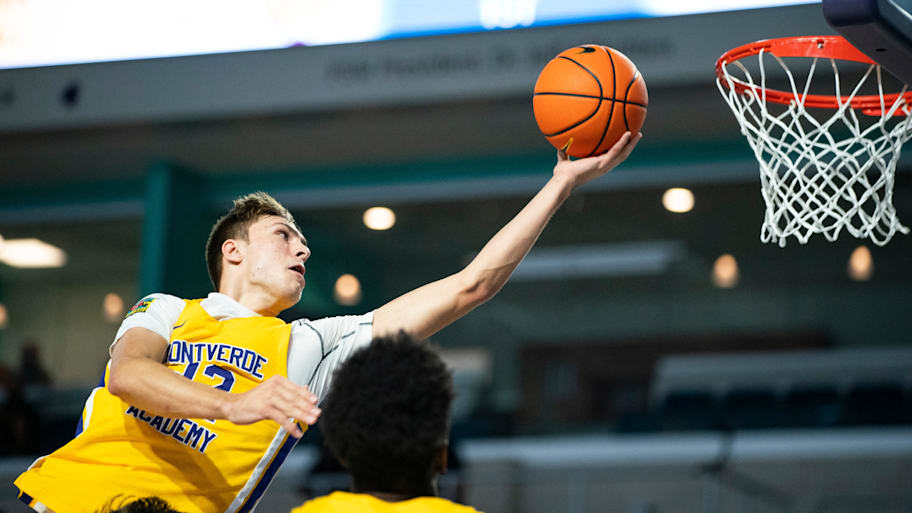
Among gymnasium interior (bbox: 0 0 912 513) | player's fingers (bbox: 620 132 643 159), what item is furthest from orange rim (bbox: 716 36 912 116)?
gymnasium interior (bbox: 0 0 912 513)

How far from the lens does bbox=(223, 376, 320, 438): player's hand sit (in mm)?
2053

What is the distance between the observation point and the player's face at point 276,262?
295 cm

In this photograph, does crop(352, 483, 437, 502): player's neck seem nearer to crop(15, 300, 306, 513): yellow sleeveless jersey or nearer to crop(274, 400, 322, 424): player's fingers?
crop(274, 400, 322, 424): player's fingers

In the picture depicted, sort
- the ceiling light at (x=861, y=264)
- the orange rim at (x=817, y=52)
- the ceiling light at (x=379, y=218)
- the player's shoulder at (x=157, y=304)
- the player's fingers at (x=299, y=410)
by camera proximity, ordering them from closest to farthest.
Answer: the player's fingers at (x=299, y=410) → the player's shoulder at (x=157, y=304) → the orange rim at (x=817, y=52) → the ceiling light at (x=861, y=264) → the ceiling light at (x=379, y=218)

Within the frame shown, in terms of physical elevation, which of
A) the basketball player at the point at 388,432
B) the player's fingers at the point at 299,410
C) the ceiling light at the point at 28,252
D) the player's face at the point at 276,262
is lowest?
the basketball player at the point at 388,432

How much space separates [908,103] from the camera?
12.1 ft

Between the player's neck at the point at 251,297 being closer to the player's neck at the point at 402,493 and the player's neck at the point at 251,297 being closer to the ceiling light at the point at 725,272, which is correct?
the player's neck at the point at 402,493

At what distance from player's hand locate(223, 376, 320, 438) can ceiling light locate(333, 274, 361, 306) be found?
721 cm

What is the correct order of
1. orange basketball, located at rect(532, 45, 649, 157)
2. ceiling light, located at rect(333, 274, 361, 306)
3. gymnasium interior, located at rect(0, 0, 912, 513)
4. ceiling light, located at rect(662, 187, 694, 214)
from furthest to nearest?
ceiling light, located at rect(333, 274, 361, 306), ceiling light, located at rect(662, 187, 694, 214), gymnasium interior, located at rect(0, 0, 912, 513), orange basketball, located at rect(532, 45, 649, 157)

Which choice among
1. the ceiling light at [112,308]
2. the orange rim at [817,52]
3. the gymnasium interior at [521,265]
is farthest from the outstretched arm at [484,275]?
the ceiling light at [112,308]

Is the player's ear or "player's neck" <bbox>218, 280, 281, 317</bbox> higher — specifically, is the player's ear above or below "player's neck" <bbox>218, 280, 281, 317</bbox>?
above

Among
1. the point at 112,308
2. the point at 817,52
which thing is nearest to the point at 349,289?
the point at 112,308

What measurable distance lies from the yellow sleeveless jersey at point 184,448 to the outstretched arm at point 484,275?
0.36m

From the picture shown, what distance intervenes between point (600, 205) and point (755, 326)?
5.83 feet
